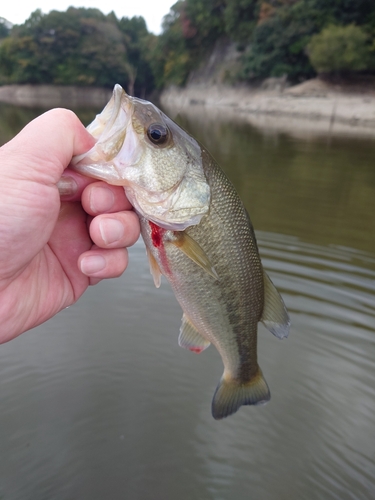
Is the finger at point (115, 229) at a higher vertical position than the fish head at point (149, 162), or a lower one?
lower

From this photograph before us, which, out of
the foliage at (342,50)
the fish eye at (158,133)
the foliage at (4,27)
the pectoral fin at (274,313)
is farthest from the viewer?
the foliage at (4,27)

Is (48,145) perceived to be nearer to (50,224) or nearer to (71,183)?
(71,183)

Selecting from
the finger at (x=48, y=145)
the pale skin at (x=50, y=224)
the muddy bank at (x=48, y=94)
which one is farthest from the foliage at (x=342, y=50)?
the muddy bank at (x=48, y=94)

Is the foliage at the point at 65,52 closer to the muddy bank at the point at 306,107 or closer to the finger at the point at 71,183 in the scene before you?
the muddy bank at the point at 306,107

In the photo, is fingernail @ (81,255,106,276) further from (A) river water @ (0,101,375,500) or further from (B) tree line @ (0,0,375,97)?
(B) tree line @ (0,0,375,97)

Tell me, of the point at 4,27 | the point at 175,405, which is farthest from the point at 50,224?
the point at 4,27

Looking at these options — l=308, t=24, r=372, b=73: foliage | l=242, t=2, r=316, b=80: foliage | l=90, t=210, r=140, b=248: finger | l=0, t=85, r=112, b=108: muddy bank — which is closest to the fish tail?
l=90, t=210, r=140, b=248: finger

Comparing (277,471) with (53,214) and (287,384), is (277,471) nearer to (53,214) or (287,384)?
(287,384)
